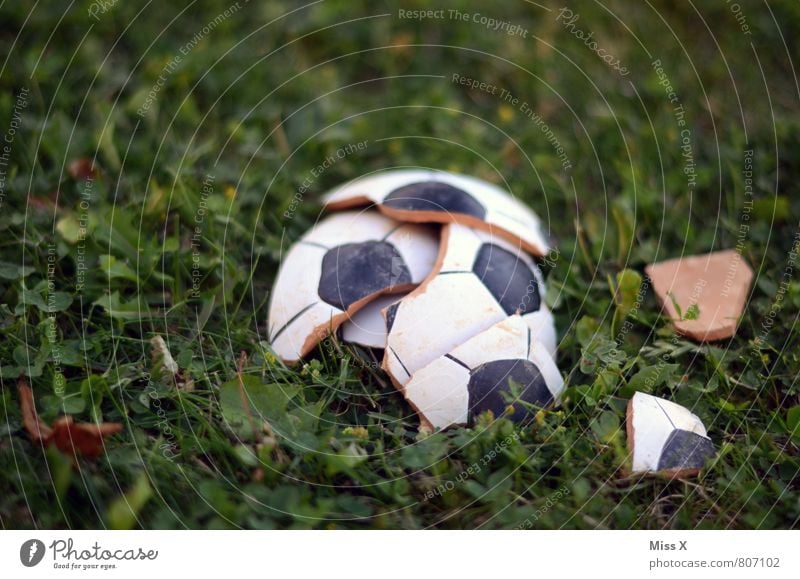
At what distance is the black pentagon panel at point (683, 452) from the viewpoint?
5.93ft

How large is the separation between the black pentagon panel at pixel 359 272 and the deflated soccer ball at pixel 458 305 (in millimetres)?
98

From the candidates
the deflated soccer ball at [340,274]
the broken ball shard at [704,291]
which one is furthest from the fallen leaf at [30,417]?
the broken ball shard at [704,291]

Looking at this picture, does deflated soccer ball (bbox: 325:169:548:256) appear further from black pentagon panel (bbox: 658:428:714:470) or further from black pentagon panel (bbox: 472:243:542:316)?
black pentagon panel (bbox: 658:428:714:470)

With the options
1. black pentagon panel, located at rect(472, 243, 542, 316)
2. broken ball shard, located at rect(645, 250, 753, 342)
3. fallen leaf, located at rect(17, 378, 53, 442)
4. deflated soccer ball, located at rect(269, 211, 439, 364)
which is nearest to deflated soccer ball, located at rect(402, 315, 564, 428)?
black pentagon panel, located at rect(472, 243, 542, 316)

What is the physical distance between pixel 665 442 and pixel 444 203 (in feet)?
2.96

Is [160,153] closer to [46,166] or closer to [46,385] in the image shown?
[46,166]

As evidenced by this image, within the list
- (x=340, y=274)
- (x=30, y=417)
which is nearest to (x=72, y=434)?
(x=30, y=417)

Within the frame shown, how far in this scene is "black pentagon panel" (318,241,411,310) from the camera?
1.94 metres

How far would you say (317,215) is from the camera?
2.53 metres

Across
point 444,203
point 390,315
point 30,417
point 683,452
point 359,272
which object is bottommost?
point 683,452

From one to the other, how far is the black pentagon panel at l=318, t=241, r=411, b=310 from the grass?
0.50 feet

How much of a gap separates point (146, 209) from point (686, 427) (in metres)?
1.83

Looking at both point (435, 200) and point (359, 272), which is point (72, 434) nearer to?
point (359, 272)

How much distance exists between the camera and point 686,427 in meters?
1.86
